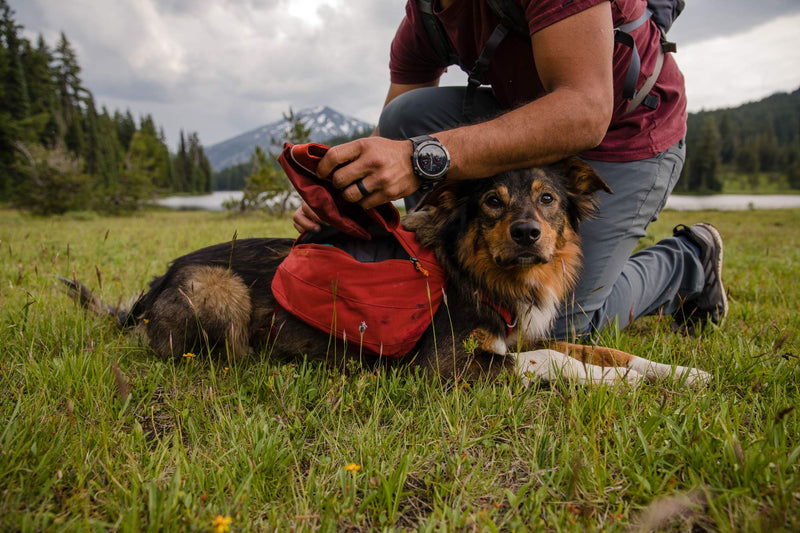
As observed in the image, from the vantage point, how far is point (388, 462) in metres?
1.64

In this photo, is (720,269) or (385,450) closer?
(385,450)

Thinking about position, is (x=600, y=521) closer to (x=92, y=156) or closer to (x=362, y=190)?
(x=362, y=190)

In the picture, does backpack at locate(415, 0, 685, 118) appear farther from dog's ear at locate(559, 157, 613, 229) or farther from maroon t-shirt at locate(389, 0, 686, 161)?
dog's ear at locate(559, 157, 613, 229)

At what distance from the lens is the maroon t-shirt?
2820mm

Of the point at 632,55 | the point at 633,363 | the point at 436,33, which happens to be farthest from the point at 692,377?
the point at 436,33

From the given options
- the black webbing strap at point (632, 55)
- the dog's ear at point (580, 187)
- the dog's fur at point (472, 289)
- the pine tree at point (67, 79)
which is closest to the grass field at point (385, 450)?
the dog's fur at point (472, 289)

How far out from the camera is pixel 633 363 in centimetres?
250

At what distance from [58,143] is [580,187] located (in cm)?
3204

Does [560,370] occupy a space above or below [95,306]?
below

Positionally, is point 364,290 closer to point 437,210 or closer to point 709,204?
point 437,210

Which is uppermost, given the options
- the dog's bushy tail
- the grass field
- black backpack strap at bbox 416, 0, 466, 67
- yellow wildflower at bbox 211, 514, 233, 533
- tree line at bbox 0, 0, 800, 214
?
tree line at bbox 0, 0, 800, 214

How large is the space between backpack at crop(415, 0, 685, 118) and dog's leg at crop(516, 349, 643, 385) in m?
1.79

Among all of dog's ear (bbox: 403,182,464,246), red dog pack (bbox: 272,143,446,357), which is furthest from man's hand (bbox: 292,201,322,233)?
dog's ear (bbox: 403,182,464,246)

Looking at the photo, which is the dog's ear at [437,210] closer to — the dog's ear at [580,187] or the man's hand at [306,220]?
the man's hand at [306,220]
